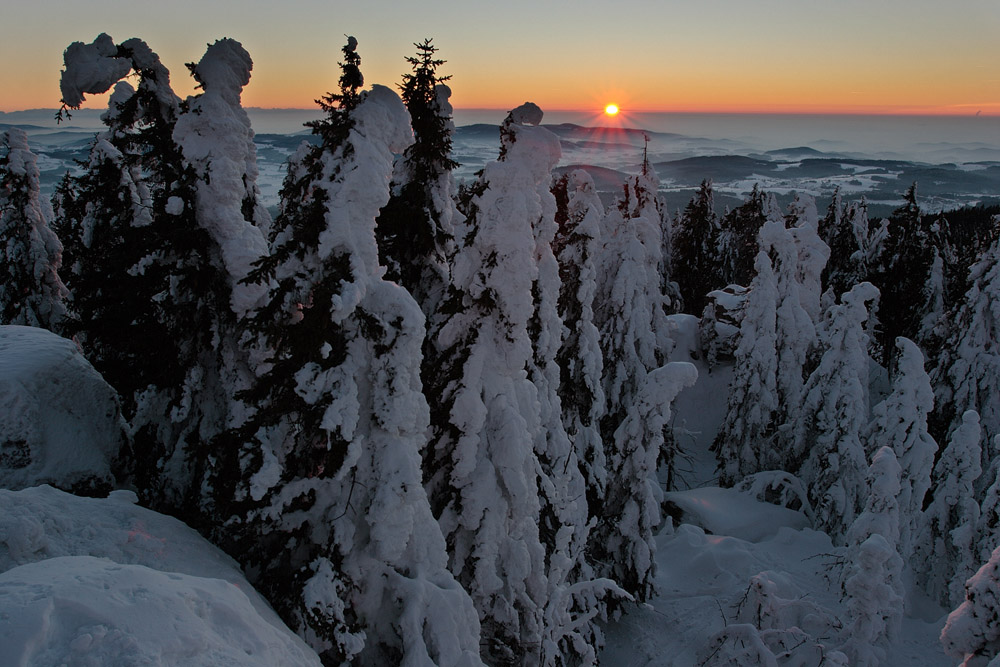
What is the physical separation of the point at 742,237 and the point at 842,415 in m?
30.5

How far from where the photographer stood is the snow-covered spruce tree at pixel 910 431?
1645 centimetres

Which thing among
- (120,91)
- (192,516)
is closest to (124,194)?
(120,91)

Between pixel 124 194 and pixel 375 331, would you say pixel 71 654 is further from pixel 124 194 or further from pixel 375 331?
pixel 124 194

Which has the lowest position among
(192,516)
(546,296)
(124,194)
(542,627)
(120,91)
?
(542,627)

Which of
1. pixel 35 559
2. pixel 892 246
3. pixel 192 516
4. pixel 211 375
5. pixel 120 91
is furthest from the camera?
pixel 892 246

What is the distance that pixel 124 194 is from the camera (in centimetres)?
1702

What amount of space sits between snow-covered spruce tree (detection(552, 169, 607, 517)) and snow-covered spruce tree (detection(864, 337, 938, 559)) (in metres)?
8.47

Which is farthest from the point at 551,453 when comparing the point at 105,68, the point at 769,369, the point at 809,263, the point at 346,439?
the point at 809,263

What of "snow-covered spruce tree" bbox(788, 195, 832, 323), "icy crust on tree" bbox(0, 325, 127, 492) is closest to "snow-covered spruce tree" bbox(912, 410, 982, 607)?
"snow-covered spruce tree" bbox(788, 195, 832, 323)

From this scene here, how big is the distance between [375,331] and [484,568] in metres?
4.21

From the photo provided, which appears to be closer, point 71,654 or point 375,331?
point 71,654

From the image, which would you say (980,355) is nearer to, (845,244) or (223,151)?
(845,244)

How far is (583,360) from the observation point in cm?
1602

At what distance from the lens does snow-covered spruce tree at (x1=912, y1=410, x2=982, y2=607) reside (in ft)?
52.9
